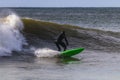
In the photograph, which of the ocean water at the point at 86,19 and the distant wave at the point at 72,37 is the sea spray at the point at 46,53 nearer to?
the distant wave at the point at 72,37

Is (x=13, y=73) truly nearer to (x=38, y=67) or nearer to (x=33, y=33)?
(x=38, y=67)

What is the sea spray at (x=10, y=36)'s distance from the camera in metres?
20.2

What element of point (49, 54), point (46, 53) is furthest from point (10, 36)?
point (49, 54)

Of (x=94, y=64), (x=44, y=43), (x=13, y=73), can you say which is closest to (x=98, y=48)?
(x=44, y=43)

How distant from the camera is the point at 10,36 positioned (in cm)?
2197

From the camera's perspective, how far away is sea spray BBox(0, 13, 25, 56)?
2017 cm

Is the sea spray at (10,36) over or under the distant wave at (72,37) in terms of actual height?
over

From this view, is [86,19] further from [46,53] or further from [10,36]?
A: [46,53]

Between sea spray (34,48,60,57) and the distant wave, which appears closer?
sea spray (34,48,60,57)

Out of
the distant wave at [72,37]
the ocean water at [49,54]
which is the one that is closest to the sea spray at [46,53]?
the ocean water at [49,54]

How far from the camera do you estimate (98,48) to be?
23750 mm

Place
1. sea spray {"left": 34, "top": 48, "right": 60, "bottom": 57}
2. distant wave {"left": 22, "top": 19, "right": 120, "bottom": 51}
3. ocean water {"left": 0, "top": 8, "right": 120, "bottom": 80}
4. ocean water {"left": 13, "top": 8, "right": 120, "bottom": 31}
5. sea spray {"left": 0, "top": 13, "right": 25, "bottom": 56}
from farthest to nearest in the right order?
ocean water {"left": 13, "top": 8, "right": 120, "bottom": 31} < distant wave {"left": 22, "top": 19, "right": 120, "bottom": 51} < sea spray {"left": 0, "top": 13, "right": 25, "bottom": 56} < sea spray {"left": 34, "top": 48, "right": 60, "bottom": 57} < ocean water {"left": 0, "top": 8, "right": 120, "bottom": 80}

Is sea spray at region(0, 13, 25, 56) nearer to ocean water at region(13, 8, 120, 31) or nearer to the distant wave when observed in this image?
A: the distant wave

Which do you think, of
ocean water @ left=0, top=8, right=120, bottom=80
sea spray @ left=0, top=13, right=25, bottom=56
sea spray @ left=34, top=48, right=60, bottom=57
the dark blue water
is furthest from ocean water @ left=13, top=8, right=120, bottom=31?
sea spray @ left=34, top=48, right=60, bottom=57
